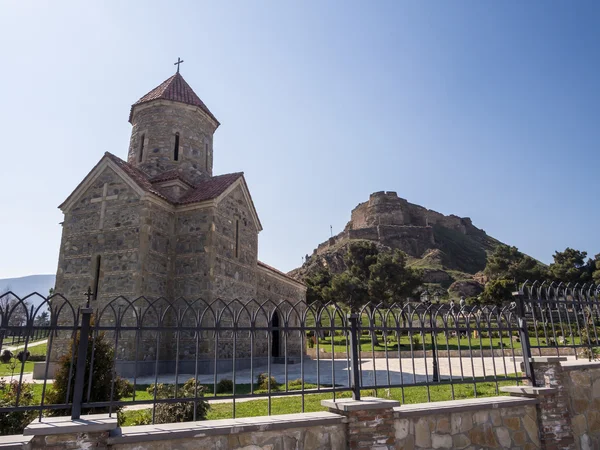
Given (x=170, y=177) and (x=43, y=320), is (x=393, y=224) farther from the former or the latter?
(x=43, y=320)

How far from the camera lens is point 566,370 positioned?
596cm

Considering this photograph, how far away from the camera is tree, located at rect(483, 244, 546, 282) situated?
1834 inches

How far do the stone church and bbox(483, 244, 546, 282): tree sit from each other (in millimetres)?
39519

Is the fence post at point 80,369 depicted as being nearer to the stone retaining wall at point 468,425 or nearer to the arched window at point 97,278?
the stone retaining wall at point 468,425

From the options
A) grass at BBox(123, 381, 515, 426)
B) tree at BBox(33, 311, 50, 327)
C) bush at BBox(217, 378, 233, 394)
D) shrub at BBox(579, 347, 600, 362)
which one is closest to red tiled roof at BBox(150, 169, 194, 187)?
bush at BBox(217, 378, 233, 394)

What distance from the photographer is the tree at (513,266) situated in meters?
46.6

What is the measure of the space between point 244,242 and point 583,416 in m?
13.1

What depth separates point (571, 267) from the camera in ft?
163

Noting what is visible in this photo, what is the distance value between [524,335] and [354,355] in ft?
9.46

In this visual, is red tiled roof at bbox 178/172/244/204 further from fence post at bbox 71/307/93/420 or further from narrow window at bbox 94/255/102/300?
fence post at bbox 71/307/93/420

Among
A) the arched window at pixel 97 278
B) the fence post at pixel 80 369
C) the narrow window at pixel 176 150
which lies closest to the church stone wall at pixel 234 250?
the narrow window at pixel 176 150

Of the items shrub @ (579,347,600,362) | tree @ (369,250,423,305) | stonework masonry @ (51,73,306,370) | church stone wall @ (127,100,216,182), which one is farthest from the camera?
tree @ (369,250,423,305)

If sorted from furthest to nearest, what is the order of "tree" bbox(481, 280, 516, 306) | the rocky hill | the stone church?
the rocky hill
"tree" bbox(481, 280, 516, 306)
the stone church

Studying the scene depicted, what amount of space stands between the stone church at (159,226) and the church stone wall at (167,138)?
4 cm
